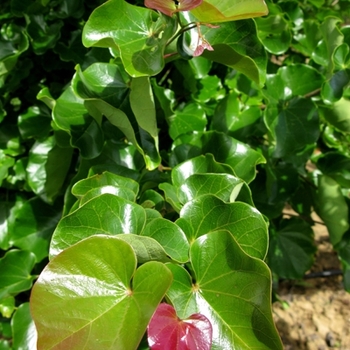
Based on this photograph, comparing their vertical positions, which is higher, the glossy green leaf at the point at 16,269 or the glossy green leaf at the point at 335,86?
the glossy green leaf at the point at 335,86

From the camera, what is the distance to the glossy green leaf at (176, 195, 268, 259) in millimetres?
607

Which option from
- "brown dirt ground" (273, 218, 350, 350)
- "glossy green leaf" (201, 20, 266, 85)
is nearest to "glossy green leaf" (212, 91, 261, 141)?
"glossy green leaf" (201, 20, 266, 85)

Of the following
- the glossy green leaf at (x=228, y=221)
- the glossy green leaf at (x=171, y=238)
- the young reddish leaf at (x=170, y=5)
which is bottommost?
the glossy green leaf at (x=228, y=221)

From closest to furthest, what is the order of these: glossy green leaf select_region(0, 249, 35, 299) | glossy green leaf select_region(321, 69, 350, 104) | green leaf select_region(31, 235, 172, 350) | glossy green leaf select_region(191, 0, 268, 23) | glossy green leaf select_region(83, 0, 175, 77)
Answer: green leaf select_region(31, 235, 172, 350)
glossy green leaf select_region(191, 0, 268, 23)
glossy green leaf select_region(83, 0, 175, 77)
glossy green leaf select_region(321, 69, 350, 104)
glossy green leaf select_region(0, 249, 35, 299)

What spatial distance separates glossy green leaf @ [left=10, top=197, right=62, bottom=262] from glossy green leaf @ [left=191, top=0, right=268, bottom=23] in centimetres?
66

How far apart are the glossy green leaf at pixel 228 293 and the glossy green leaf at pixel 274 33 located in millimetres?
665

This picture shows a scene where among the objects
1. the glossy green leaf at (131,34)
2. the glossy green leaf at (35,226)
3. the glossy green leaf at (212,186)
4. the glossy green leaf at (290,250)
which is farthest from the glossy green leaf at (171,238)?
the glossy green leaf at (290,250)

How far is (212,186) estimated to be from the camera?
2.31 ft

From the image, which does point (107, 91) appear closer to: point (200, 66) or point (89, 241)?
point (200, 66)

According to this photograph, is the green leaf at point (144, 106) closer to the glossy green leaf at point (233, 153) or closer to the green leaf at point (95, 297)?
the glossy green leaf at point (233, 153)

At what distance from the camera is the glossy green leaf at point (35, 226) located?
110cm

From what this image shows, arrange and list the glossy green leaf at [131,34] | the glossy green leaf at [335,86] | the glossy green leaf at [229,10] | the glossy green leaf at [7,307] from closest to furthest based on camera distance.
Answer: the glossy green leaf at [229,10], the glossy green leaf at [131,34], the glossy green leaf at [335,86], the glossy green leaf at [7,307]

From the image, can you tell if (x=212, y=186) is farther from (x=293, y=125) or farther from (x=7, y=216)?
(x=7, y=216)

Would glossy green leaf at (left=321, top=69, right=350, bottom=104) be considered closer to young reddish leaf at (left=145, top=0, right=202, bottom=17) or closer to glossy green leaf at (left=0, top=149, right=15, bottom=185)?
young reddish leaf at (left=145, top=0, right=202, bottom=17)
